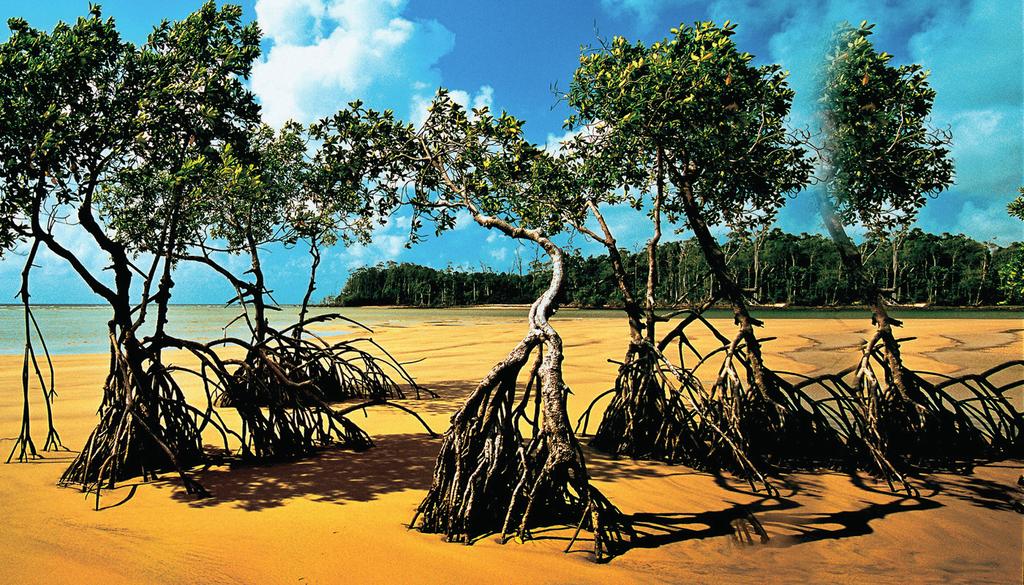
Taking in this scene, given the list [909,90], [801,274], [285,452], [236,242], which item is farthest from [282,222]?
[801,274]

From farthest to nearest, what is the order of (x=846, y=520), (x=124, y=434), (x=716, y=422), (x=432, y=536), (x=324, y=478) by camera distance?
(x=716, y=422) → (x=324, y=478) → (x=124, y=434) → (x=846, y=520) → (x=432, y=536)

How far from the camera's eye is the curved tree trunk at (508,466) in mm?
4512

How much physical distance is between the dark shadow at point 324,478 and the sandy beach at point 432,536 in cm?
2

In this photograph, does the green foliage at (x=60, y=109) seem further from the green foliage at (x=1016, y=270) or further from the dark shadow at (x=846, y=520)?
the green foliage at (x=1016, y=270)

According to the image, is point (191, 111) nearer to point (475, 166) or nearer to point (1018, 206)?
point (475, 166)

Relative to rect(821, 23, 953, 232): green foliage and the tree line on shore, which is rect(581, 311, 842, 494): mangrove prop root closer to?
the tree line on shore

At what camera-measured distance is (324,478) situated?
252 inches

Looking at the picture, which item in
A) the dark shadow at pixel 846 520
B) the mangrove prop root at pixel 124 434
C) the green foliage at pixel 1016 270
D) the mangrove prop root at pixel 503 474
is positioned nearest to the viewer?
the mangrove prop root at pixel 503 474

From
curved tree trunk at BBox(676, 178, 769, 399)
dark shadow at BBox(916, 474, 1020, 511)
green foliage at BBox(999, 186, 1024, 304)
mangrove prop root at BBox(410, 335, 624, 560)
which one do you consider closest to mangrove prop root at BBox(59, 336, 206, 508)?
mangrove prop root at BBox(410, 335, 624, 560)

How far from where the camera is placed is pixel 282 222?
13.4m

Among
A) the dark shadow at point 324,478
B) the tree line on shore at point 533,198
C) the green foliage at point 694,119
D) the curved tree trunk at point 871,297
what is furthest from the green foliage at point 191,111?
the curved tree trunk at point 871,297

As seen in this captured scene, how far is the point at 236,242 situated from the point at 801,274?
52.0 metres

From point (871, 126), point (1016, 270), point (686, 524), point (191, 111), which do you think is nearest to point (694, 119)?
point (871, 126)

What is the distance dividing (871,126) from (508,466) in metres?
5.25
